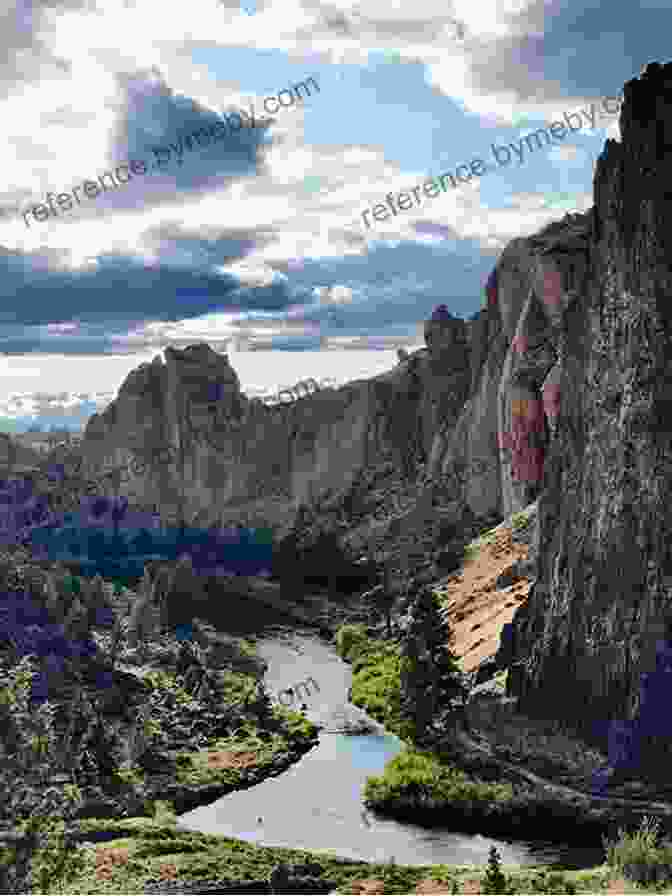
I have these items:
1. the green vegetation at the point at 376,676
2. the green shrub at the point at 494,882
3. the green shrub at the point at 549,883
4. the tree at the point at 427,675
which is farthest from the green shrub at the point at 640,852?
the green vegetation at the point at 376,676

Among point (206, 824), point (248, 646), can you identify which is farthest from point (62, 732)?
point (248, 646)

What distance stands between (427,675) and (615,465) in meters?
22.8

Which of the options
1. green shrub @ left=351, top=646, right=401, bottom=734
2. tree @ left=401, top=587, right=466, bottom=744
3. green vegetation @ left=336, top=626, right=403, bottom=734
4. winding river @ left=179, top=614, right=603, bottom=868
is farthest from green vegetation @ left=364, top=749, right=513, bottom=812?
green shrub @ left=351, top=646, right=401, bottom=734

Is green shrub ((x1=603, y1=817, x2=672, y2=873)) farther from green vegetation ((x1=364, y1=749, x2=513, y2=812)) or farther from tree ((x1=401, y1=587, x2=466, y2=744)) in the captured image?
tree ((x1=401, y1=587, x2=466, y2=744))

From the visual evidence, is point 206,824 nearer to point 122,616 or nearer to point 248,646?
point 248,646

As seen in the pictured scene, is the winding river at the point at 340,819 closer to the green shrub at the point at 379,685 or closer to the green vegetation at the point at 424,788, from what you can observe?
the green shrub at the point at 379,685

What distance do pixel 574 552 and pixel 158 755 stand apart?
118 ft

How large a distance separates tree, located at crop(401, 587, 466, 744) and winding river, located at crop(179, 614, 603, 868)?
3.06 m

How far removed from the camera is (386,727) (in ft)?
333

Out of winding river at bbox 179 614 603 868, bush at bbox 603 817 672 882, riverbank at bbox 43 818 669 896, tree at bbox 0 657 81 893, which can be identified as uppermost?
tree at bbox 0 657 81 893

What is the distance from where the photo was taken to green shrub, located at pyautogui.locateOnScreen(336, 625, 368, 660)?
13888 centimetres

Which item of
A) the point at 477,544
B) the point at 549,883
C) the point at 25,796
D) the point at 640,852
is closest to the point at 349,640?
the point at 477,544

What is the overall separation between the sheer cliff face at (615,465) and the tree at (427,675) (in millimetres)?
5609

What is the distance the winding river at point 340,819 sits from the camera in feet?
237
